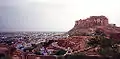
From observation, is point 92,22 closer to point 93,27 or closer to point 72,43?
point 93,27

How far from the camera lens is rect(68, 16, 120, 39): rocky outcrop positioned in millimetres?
4613

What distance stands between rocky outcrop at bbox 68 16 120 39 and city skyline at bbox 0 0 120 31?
2.4 inches

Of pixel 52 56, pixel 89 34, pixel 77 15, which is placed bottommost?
pixel 52 56

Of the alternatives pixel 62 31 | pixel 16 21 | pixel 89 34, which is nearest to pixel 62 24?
pixel 62 31

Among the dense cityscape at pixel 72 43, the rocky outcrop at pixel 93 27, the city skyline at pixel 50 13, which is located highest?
the city skyline at pixel 50 13

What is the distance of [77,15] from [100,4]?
0.39m

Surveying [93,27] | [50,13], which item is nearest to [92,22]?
[93,27]

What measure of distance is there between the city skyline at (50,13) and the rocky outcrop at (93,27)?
0.20 ft

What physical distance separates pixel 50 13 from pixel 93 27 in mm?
708

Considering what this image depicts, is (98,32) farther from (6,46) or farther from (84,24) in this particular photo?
(6,46)

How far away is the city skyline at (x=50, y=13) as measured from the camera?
15.3ft

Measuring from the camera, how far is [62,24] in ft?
15.4

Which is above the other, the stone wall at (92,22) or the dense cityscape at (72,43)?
the stone wall at (92,22)

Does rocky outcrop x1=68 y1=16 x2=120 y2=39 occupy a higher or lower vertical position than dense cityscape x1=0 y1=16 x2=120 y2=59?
higher
